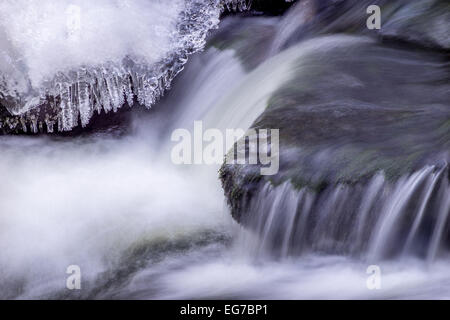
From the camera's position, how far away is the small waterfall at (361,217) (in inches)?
140

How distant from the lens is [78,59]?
5.66 m

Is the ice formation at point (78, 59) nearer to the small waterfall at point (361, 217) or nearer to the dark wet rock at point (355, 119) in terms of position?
the dark wet rock at point (355, 119)

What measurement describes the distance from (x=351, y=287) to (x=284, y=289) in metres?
0.34

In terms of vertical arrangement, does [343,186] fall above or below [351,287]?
above

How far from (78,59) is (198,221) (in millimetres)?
1849

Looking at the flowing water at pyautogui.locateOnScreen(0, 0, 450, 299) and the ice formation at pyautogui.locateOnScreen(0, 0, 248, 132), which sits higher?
the ice formation at pyautogui.locateOnScreen(0, 0, 248, 132)

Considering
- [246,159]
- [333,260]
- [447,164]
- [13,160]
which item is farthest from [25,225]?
[447,164]

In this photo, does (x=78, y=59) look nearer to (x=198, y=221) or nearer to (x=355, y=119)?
(x=198, y=221)

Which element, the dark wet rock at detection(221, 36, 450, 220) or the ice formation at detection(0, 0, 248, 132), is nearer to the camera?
the dark wet rock at detection(221, 36, 450, 220)

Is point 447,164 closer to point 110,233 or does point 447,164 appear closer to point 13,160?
point 110,233

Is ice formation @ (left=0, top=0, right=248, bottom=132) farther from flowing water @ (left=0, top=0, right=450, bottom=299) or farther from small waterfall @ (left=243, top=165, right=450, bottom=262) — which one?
small waterfall @ (left=243, top=165, right=450, bottom=262)

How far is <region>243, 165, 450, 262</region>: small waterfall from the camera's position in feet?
11.7

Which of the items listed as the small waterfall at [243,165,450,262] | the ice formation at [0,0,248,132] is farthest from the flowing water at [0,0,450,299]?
the ice formation at [0,0,248,132]

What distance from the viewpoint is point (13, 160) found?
5.61 metres
